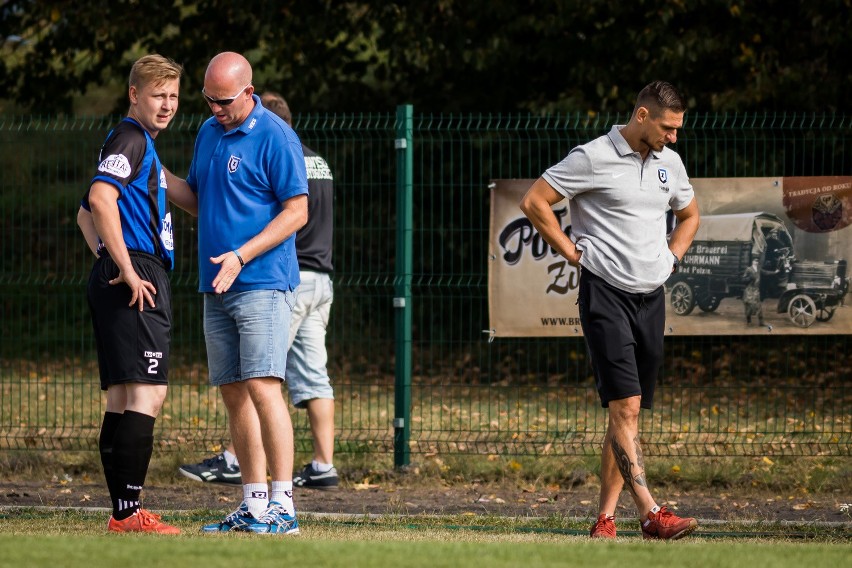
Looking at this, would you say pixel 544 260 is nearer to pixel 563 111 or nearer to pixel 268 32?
pixel 563 111

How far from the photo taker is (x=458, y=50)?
14930 millimetres

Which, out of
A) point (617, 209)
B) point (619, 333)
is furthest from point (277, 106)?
point (619, 333)

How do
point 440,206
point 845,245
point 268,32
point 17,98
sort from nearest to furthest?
1. point 845,245
2. point 440,206
3. point 268,32
4. point 17,98

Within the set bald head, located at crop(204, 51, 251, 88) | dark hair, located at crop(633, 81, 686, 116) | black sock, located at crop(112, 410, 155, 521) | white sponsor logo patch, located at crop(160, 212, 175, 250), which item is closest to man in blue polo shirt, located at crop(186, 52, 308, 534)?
bald head, located at crop(204, 51, 251, 88)

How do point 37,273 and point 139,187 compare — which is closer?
point 139,187

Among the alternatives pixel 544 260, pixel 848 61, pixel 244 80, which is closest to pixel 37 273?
pixel 544 260

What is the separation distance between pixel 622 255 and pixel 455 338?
3.23 metres

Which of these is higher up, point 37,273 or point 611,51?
point 611,51

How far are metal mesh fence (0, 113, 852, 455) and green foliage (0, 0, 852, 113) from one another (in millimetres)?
4622

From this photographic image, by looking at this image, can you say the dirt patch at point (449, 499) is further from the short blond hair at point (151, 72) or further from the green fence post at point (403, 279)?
the short blond hair at point (151, 72)

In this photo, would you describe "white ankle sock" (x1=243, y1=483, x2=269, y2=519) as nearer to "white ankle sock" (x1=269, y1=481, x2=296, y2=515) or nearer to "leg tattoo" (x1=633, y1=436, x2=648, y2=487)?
"white ankle sock" (x1=269, y1=481, x2=296, y2=515)

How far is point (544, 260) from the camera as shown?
8.68 metres

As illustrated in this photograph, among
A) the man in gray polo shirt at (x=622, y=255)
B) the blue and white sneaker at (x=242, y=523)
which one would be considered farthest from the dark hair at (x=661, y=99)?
the blue and white sneaker at (x=242, y=523)

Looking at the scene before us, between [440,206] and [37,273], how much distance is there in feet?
9.86
